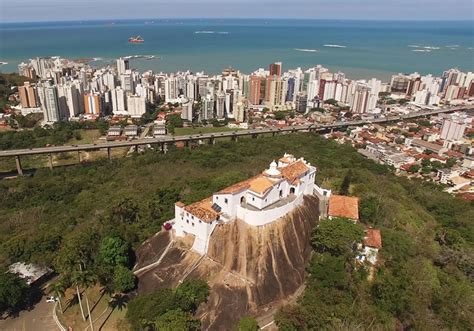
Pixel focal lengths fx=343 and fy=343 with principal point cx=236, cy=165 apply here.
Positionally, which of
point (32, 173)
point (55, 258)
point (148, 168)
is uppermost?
point (55, 258)

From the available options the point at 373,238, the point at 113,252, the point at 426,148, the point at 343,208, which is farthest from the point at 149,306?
the point at 426,148

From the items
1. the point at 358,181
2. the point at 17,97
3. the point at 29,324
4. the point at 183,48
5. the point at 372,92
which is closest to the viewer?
the point at 29,324

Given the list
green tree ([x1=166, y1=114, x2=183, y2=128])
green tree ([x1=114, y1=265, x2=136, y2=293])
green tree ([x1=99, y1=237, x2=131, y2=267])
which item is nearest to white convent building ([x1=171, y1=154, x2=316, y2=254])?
green tree ([x1=99, y1=237, x2=131, y2=267])

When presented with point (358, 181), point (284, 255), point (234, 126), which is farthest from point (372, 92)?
point (284, 255)

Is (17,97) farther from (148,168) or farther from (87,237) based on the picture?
(87,237)

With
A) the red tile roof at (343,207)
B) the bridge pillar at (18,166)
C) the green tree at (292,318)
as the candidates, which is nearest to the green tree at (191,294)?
the green tree at (292,318)

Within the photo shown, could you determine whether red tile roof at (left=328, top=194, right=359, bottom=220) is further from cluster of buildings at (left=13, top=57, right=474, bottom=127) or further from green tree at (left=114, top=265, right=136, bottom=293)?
cluster of buildings at (left=13, top=57, right=474, bottom=127)

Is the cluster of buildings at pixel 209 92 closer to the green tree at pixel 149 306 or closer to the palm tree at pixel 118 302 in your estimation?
the palm tree at pixel 118 302
